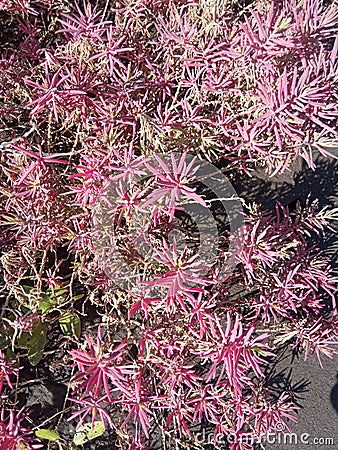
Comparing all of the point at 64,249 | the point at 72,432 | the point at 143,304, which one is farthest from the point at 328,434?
the point at 64,249

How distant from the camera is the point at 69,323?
1.44m

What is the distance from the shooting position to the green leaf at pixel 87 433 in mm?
1410

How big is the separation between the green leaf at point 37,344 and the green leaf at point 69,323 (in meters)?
0.06

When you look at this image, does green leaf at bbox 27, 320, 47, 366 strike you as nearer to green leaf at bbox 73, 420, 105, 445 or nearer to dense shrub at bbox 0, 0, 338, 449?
dense shrub at bbox 0, 0, 338, 449

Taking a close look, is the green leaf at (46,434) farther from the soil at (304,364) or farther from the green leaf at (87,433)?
the soil at (304,364)

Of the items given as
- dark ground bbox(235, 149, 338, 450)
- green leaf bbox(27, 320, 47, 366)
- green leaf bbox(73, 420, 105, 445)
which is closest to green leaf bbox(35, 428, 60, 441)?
green leaf bbox(73, 420, 105, 445)

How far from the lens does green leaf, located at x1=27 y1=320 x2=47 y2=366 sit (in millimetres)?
1389

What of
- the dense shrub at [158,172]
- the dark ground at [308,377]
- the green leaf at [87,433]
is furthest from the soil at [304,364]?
the dense shrub at [158,172]

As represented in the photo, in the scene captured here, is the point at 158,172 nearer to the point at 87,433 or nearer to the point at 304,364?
the point at 87,433

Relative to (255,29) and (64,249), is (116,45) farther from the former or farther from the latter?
(64,249)

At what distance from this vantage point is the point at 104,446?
5.14 feet

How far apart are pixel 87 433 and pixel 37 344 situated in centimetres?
33

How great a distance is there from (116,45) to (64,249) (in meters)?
0.74

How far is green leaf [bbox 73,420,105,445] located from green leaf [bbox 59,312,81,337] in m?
0.29
